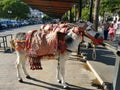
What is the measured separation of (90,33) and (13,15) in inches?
3918

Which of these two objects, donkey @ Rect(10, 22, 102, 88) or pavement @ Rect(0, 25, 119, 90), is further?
pavement @ Rect(0, 25, 119, 90)

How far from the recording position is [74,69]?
39.8ft

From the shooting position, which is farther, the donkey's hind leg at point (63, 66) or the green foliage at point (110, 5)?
the green foliage at point (110, 5)

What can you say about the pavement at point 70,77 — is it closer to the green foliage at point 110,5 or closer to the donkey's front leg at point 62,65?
the donkey's front leg at point 62,65

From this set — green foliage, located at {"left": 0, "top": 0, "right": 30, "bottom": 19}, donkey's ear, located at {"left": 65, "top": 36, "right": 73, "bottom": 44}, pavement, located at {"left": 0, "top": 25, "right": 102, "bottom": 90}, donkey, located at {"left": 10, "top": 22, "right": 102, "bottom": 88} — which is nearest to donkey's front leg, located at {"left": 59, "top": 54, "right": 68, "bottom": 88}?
donkey, located at {"left": 10, "top": 22, "right": 102, "bottom": 88}

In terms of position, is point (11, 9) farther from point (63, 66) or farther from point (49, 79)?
point (63, 66)

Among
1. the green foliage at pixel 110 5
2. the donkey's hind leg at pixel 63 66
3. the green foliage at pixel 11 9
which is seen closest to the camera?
the donkey's hind leg at pixel 63 66

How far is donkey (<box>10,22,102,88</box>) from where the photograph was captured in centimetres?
888

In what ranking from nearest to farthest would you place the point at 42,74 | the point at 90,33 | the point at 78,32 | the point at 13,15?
the point at 78,32, the point at 90,33, the point at 42,74, the point at 13,15

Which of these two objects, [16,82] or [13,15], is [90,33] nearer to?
[16,82]

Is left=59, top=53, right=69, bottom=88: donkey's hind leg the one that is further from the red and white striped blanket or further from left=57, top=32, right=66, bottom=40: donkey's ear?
left=57, top=32, right=66, bottom=40: donkey's ear

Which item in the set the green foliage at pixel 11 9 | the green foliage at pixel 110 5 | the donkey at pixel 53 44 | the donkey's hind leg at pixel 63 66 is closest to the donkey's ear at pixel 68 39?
the donkey at pixel 53 44

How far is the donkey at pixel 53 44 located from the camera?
8.88 m

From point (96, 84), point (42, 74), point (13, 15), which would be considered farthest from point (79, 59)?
point (13, 15)
